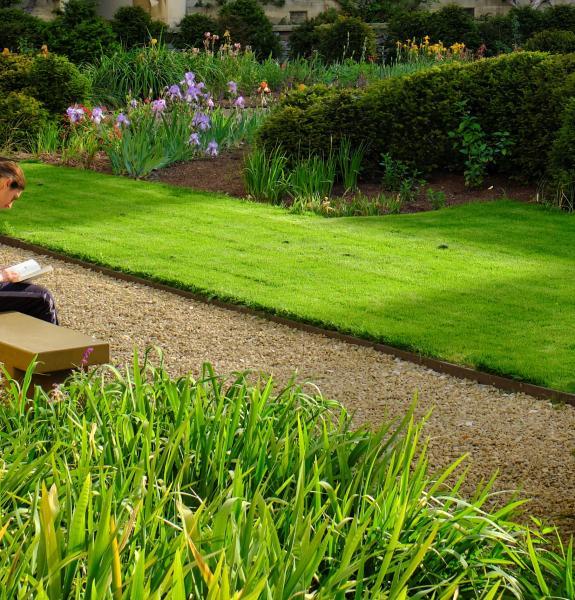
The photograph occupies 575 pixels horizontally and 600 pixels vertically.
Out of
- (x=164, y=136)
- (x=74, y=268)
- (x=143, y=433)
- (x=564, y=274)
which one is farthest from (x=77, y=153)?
(x=143, y=433)

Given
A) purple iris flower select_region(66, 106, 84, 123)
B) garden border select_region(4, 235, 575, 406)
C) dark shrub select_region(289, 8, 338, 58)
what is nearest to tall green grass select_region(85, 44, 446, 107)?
purple iris flower select_region(66, 106, 84, 123)

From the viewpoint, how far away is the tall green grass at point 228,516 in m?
2.27

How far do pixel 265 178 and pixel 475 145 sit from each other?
197cm

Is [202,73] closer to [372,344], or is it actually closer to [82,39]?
[82,39]

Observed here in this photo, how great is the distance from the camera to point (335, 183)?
412 inches

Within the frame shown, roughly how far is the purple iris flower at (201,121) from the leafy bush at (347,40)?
8120 mm

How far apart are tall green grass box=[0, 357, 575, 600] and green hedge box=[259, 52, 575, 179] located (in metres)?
6.29

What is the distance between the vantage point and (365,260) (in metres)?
7.62

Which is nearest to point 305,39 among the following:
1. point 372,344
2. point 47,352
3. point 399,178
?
point 399,178

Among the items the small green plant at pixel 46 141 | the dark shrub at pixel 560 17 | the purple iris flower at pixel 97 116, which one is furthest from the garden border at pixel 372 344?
the dark shrub at pixel 560 17

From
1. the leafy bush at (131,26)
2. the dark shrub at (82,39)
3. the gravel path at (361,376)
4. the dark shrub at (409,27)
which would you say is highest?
the dark shrub at (409,27)

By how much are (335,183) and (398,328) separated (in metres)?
4.71

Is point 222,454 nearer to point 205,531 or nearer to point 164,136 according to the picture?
point 205,531

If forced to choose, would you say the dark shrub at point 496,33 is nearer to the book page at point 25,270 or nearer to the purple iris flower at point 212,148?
the purple iris flower at point 212,148
